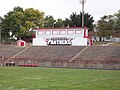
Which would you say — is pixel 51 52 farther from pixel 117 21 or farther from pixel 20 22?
pixel 117 21

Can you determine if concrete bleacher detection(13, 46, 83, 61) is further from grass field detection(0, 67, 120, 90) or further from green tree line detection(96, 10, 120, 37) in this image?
green tree line detection(96, 10, 120, 37)

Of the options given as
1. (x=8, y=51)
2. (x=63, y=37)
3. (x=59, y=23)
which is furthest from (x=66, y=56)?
(x=59, y=23)

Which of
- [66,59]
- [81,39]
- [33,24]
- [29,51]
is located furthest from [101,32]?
[66,59]

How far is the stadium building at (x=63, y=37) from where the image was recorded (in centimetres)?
7131

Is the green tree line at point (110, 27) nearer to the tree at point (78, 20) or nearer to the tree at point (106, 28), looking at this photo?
the tree at point (106, 28)

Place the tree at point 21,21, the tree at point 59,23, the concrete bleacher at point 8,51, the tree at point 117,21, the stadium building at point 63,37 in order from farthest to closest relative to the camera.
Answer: the tree at point 59,23
the tree at point 117,21
the tree at point 21,21
the stadium building at point 63,37
the concrete bleacher at point 8,51

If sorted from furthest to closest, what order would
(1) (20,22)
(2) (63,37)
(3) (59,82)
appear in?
1. (1) (20,22)
2. (2) (63,37)
3. (3) (59,82)

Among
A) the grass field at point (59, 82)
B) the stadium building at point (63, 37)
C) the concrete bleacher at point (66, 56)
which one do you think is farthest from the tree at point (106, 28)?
the grass field at point (59, 82)

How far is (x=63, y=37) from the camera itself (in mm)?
72125

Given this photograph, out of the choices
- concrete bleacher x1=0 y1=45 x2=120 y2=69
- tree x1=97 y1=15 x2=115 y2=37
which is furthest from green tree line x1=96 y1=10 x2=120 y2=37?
concrete bleacher x1=0 y1=45 x2=120 y2=69

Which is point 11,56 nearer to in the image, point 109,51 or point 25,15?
point 109,51

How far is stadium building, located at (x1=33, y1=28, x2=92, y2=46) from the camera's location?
71.3 m

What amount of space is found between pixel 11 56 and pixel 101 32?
4517cm

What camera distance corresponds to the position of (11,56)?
213 ft
